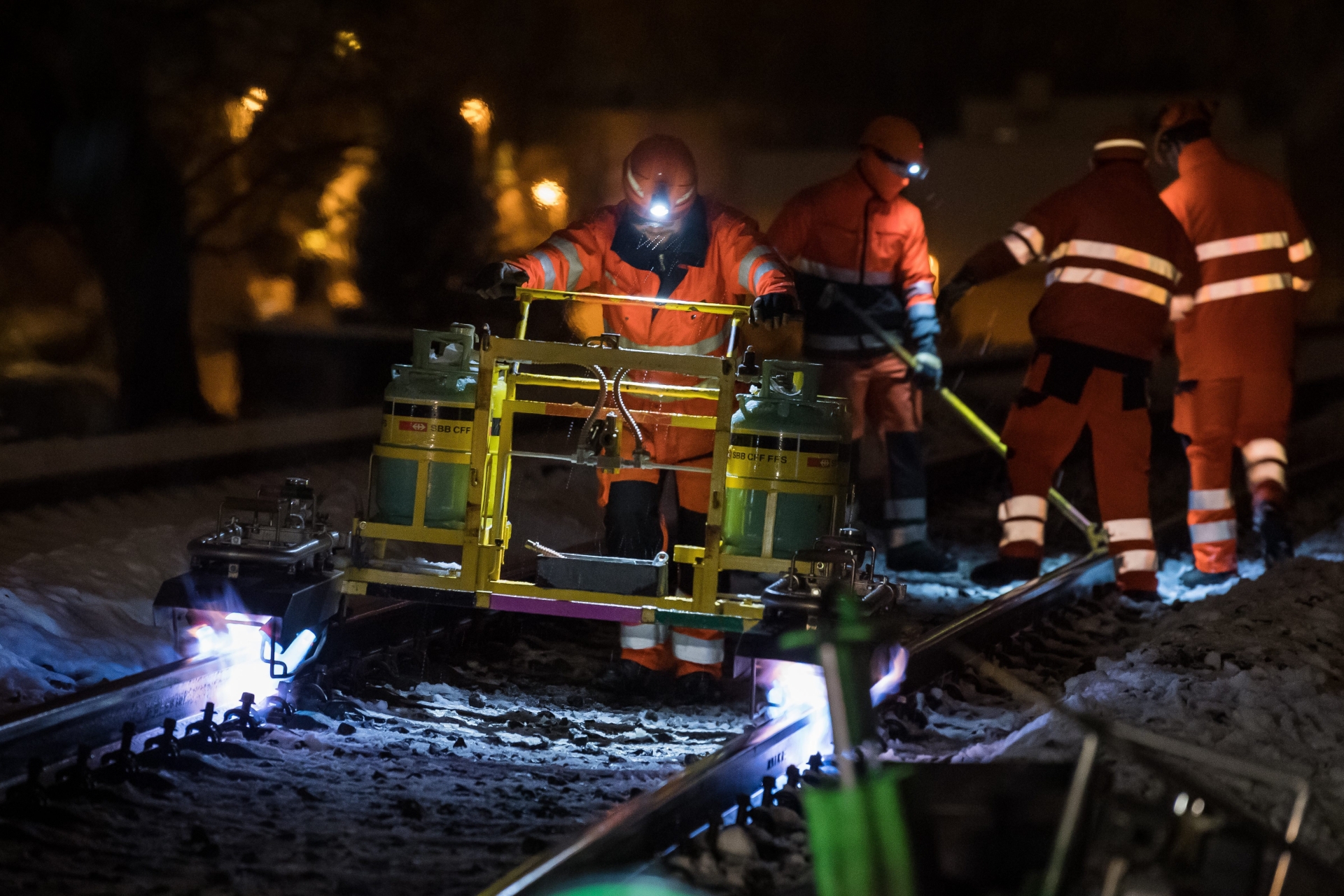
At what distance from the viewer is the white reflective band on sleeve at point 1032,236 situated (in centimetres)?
814

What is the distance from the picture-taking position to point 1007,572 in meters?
8.31

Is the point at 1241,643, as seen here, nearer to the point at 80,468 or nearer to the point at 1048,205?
the point at 1048,205

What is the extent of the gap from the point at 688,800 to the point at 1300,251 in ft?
21.9

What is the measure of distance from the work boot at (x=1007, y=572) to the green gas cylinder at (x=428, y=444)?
148 inches

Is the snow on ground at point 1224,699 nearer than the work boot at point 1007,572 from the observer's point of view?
Yes

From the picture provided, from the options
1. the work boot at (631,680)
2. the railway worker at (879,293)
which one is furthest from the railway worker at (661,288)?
the railway worker at (879,293)

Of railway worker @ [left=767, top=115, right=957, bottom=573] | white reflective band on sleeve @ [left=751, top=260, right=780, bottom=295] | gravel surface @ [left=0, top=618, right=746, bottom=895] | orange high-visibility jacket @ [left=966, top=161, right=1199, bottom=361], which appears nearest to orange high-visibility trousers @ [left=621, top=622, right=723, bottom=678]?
gravel surface @ [left=0, top=618, right=746, bottom=895]

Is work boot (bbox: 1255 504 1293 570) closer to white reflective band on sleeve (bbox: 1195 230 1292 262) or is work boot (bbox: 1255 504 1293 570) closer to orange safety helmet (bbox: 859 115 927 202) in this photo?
white reflective band on sleeve (bbox: 1195 230 1292 262)

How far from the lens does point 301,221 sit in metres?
22.2

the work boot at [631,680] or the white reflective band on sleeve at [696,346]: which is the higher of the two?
the white reflective band on sleeve at [696,346]

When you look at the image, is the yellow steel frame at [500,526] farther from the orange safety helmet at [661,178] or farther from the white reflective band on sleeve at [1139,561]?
the white reflective band on sleeve at [1139,561]

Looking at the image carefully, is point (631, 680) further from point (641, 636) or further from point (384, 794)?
point (384, 794)

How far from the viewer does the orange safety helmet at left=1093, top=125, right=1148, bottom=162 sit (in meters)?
8.27

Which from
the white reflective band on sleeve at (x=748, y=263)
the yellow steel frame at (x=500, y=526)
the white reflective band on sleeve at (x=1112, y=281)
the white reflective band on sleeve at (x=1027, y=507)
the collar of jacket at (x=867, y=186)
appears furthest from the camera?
the collar of jacket at (x=867, y=186)
